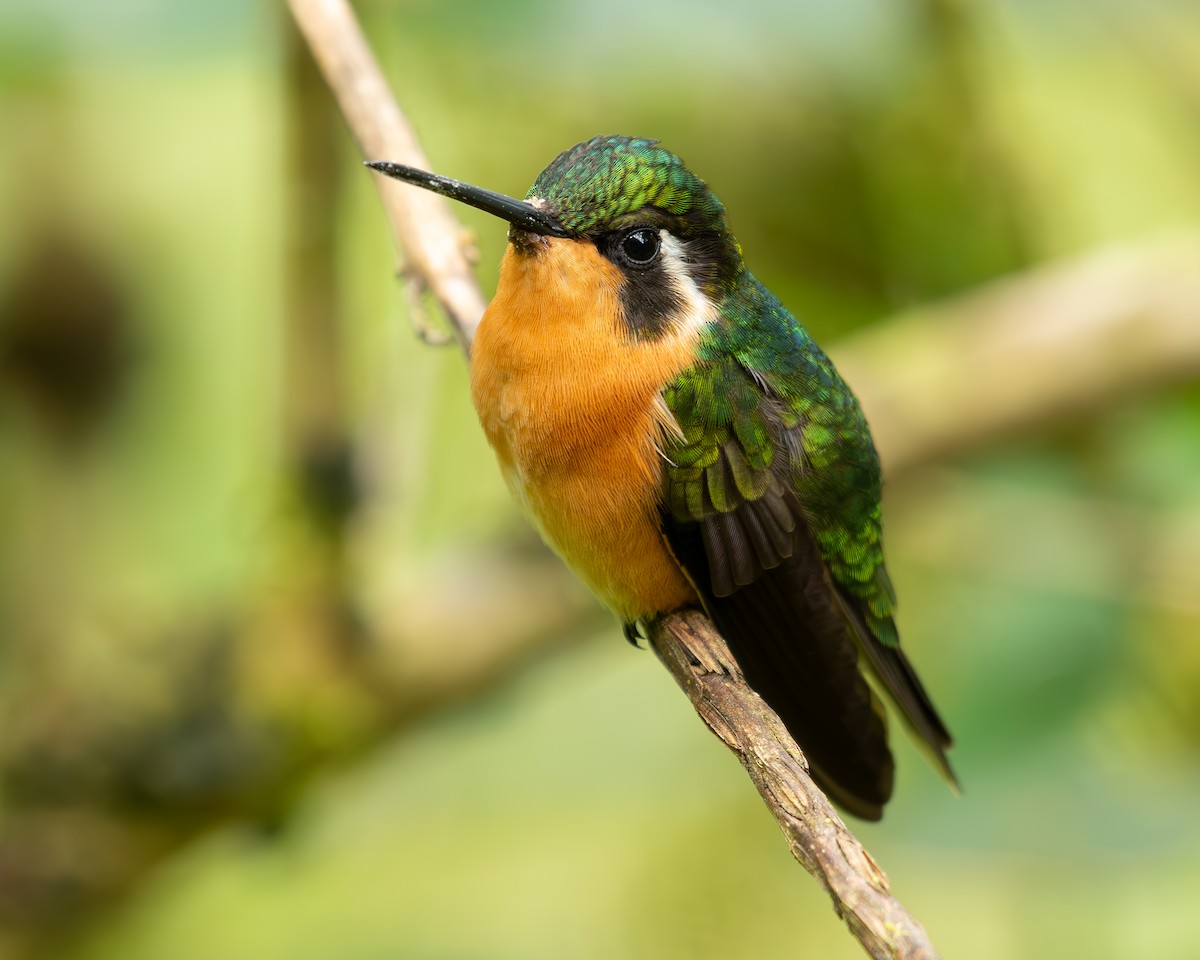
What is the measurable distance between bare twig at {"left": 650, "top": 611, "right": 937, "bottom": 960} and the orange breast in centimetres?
28

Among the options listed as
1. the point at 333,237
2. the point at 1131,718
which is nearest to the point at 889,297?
the point at 1131,718

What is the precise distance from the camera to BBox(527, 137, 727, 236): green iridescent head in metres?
2.42

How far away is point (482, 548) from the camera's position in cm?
361

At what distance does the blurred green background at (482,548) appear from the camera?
3406mm

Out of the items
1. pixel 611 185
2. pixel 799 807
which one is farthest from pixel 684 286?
pixel 799 807

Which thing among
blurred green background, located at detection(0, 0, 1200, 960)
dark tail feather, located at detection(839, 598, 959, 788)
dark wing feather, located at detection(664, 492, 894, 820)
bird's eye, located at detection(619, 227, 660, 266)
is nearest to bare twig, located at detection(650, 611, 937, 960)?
dark wing feather, located at detection(664, 492, 894, 820)

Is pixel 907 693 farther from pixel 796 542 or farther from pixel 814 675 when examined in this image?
pixel 796 542

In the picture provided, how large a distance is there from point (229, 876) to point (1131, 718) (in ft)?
8.80

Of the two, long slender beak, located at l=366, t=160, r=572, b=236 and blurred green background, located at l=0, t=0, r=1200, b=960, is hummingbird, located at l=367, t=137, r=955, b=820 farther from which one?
blurred green background, located at l=0, t=0, r=1200, b=960

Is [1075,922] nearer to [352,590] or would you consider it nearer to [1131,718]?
[1131,718]

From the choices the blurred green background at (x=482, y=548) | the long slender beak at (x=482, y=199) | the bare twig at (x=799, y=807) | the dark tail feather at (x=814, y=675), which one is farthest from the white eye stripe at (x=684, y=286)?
the blurred green background at (x=482, y=548)

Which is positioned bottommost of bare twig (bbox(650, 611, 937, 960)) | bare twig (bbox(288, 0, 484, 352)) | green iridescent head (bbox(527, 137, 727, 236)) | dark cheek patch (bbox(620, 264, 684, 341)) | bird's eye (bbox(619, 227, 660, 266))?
bare twig (bbox(650, 611, 937, 960))

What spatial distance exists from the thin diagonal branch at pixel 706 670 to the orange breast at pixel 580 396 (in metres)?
0.12

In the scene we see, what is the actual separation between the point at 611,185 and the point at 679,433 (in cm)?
43
